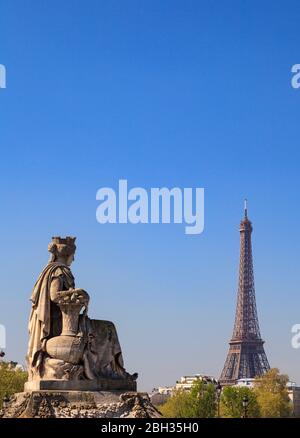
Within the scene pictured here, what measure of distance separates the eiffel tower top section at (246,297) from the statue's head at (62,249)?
321 feet

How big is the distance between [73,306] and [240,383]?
331 ft

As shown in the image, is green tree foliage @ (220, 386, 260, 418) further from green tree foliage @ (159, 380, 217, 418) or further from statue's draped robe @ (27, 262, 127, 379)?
statue's draped robe @ (27, 262, 127, 379)

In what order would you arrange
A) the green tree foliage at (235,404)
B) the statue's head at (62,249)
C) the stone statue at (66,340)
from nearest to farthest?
the stone statue at (66,340) → the statue's head at (62,249) → the green tree foliage at (235,404)

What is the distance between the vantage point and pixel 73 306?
25.3 m

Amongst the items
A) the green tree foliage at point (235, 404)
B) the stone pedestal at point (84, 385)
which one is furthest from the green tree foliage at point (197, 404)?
the stone pedestal at point (84, 385)

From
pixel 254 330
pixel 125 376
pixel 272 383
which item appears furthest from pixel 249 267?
pixel 125 376

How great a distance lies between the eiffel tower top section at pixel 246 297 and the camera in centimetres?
12412

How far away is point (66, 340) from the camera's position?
2509 cm

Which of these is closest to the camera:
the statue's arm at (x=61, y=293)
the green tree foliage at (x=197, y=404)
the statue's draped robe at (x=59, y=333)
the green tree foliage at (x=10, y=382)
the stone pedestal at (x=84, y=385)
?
the stone pedestal at (x=84, y=385)

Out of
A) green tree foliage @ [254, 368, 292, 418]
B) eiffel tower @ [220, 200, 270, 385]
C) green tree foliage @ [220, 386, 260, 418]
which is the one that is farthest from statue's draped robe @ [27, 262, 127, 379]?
eiffel tower @ [220, 200, 270, 385]

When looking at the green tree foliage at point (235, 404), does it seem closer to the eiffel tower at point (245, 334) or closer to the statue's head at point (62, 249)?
the eiffel tower at point (245, 334)

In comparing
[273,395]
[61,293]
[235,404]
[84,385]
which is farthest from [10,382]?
[84,385]

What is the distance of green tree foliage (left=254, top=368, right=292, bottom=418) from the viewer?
89812mm

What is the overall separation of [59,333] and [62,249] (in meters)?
2.23
